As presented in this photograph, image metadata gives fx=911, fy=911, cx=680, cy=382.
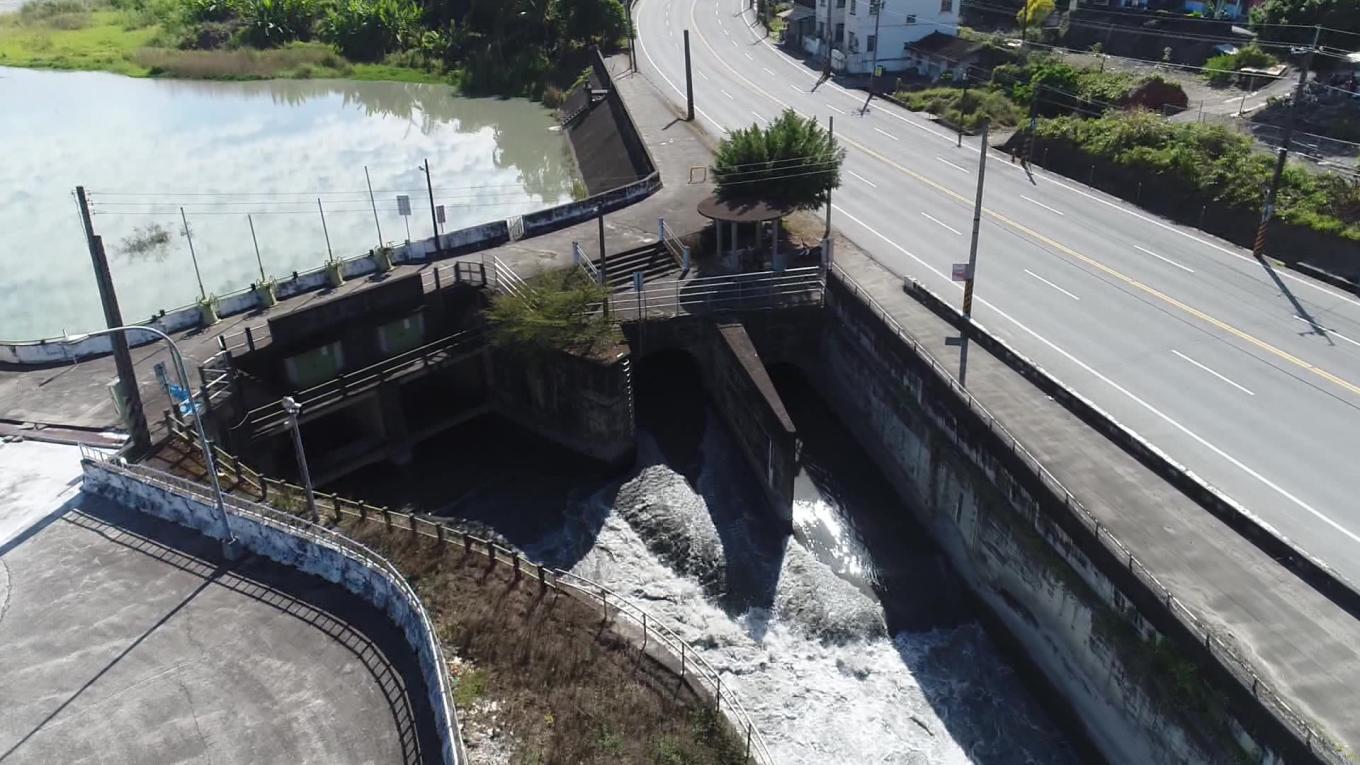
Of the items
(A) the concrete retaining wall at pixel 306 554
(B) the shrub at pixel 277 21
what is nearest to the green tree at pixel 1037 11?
(B) the shrub at pixel 277 21

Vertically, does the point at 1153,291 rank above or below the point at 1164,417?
above

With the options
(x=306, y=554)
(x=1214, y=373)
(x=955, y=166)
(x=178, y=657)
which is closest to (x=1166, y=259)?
(x=1214, y=373)

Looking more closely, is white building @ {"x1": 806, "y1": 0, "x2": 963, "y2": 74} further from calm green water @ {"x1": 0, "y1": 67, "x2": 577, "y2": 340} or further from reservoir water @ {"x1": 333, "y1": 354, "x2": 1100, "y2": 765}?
reservoir water @ {"x1": 333, "y1": 354, "x2": 1100, "y2": 765}

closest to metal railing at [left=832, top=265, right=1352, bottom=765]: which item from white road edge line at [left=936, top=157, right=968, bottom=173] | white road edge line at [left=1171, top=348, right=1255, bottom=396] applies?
white road edge line at [left=1171, top=348, right=1255, bottom=396]

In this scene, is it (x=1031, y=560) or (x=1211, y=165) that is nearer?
(x=1031, y=560)

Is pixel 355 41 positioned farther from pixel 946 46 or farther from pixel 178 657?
pixel 178 657

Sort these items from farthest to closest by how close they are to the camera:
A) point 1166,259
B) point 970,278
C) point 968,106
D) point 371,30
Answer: point 371,30
point 968,106
point 1166,259
point 970,278

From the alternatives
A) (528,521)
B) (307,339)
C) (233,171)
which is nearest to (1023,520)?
(528,521)

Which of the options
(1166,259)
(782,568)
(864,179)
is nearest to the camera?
(782,568)

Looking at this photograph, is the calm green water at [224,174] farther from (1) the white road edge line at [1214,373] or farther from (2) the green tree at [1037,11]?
(2) the green tree at [1037,11]
